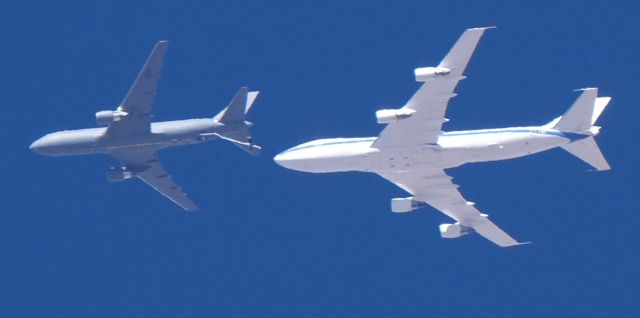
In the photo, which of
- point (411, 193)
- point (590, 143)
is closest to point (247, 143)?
point (411, 193)

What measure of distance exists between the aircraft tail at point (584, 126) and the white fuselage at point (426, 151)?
0.47 meters

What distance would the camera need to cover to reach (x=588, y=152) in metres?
96.2

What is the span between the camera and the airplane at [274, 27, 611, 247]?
93.8 m

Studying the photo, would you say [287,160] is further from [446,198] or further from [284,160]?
[446,198]

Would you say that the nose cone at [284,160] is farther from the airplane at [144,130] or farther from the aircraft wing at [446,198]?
the aircraft wing at [446,198]

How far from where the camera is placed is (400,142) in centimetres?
9744

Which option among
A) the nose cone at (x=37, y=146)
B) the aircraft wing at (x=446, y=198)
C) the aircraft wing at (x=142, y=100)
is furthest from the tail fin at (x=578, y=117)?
the nose cone at (x=37, y=146)

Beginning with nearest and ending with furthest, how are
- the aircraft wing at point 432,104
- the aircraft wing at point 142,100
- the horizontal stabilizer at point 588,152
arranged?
the aircraft wing at point 432,104 → the horizontal stabilizer at point 588,152 → the aircraft wing at point 142,100

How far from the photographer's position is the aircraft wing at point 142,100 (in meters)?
101

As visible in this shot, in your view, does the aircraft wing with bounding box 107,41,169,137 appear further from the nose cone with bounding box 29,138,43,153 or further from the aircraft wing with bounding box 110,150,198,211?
the nose cone with bounding box 29,138,43,153

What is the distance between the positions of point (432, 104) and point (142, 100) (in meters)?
18.9

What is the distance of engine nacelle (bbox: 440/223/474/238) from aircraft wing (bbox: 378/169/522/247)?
27 centimetres

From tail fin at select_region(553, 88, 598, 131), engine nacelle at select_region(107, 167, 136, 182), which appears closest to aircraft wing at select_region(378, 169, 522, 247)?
tail fin at select_region(553, 88, 598, 131)

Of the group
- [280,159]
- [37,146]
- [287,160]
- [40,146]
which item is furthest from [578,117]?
[37,146]
